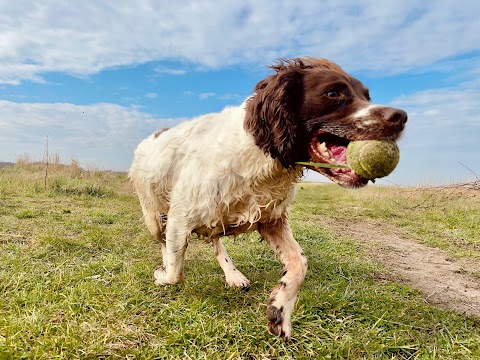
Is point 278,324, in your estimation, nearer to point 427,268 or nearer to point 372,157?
point 372,157

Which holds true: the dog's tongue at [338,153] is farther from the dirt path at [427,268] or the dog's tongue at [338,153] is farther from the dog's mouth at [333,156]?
the dirt path at [427,268]

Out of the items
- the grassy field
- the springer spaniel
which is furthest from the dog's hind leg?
the springer spaniel

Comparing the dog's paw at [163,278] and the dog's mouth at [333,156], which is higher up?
the dog's mouth at [333,156]

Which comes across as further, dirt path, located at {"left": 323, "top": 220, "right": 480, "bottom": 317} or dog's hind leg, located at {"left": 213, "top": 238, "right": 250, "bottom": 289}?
dirt path, located at {"left": 323, "top": 220, "right": 480, "bottom": 317}

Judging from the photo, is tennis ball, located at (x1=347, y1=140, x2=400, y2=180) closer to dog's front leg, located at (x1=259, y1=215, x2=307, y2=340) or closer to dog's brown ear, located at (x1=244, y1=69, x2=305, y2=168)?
dog's brown ear, located at (x1=244, y1=69, x2=305, y2=168)

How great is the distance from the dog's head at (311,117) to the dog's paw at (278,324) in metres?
1.01

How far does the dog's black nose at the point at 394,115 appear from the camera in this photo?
261 cm

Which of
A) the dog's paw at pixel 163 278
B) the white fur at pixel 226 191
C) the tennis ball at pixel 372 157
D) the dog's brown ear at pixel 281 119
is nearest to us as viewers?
the tennis ball at pixel 372 157

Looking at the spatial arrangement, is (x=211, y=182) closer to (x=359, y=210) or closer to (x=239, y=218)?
(x=239, y=218)

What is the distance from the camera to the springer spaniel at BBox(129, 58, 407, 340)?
2834mm

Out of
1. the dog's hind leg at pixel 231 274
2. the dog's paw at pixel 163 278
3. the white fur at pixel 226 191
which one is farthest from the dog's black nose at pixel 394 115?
the dog's paw at pixel 163 278

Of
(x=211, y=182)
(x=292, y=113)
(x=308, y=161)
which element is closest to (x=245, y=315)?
(x=211, y=182)

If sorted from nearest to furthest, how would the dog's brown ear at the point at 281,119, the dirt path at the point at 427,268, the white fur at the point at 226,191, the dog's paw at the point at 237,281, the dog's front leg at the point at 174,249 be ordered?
the dog's brown ear at the point at 281,119
the white fur at the point at 226,191
the dog's front leg at the point at 174,249
the dog's paw at the point at 237,281
the dirt path at the point at 427,268

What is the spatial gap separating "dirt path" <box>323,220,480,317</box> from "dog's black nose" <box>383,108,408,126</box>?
7.48 feet
